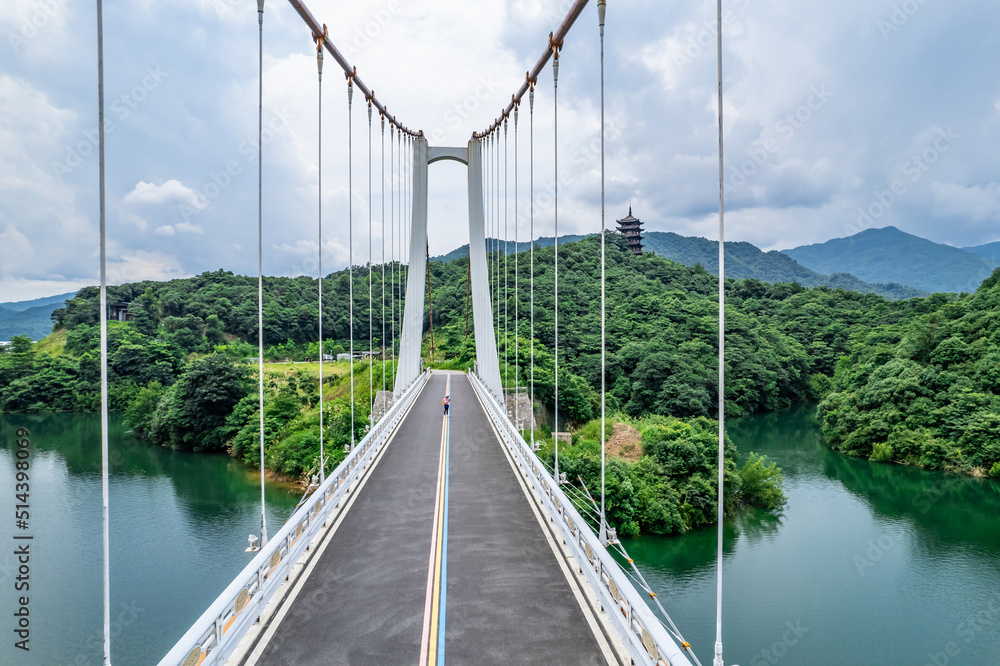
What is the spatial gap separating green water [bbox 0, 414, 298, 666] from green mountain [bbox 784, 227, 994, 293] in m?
156

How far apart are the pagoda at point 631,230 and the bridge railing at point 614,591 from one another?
8420 cm

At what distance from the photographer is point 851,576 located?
794 inches

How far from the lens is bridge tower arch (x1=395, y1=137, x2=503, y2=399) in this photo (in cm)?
3070

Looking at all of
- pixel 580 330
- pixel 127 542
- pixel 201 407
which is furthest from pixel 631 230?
pixel 127 542

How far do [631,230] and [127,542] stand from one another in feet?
267

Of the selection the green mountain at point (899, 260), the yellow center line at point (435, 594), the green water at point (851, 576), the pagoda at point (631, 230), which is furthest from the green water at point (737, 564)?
the green mountain at point (899, 260)

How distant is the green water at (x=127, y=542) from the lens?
53.7ft

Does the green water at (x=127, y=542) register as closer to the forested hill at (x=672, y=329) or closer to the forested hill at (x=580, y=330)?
the forested hill at (x=580, y=330)

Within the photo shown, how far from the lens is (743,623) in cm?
1673

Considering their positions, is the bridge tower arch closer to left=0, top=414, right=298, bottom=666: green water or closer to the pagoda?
left=0, top=414, right=298, bottom=666: green water

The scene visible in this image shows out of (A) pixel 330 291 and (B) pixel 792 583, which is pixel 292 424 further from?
(A) pixel 330 291

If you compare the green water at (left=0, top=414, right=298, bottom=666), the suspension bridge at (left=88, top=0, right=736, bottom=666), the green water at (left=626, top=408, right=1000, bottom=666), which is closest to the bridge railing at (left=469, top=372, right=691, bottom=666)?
the suspension bridge at (left=88, top=0, right=736, bottom=666)

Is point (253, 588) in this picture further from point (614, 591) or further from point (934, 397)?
point (934, 397)

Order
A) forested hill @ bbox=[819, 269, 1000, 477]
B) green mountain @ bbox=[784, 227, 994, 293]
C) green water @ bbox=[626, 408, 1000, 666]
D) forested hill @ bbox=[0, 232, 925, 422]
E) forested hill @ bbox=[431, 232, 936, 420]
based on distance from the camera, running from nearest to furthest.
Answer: green water @ bbox=[626, 408, 1000, 666] → forested hill @ bbox=[819, 269, 1000, 477] → forested hill @ bbox=[431, 232, 936, 420] → forested hill @ bbox=[0, 232, 925, 422] → green mountain @ bbox=[784, 227, 994, 293]
